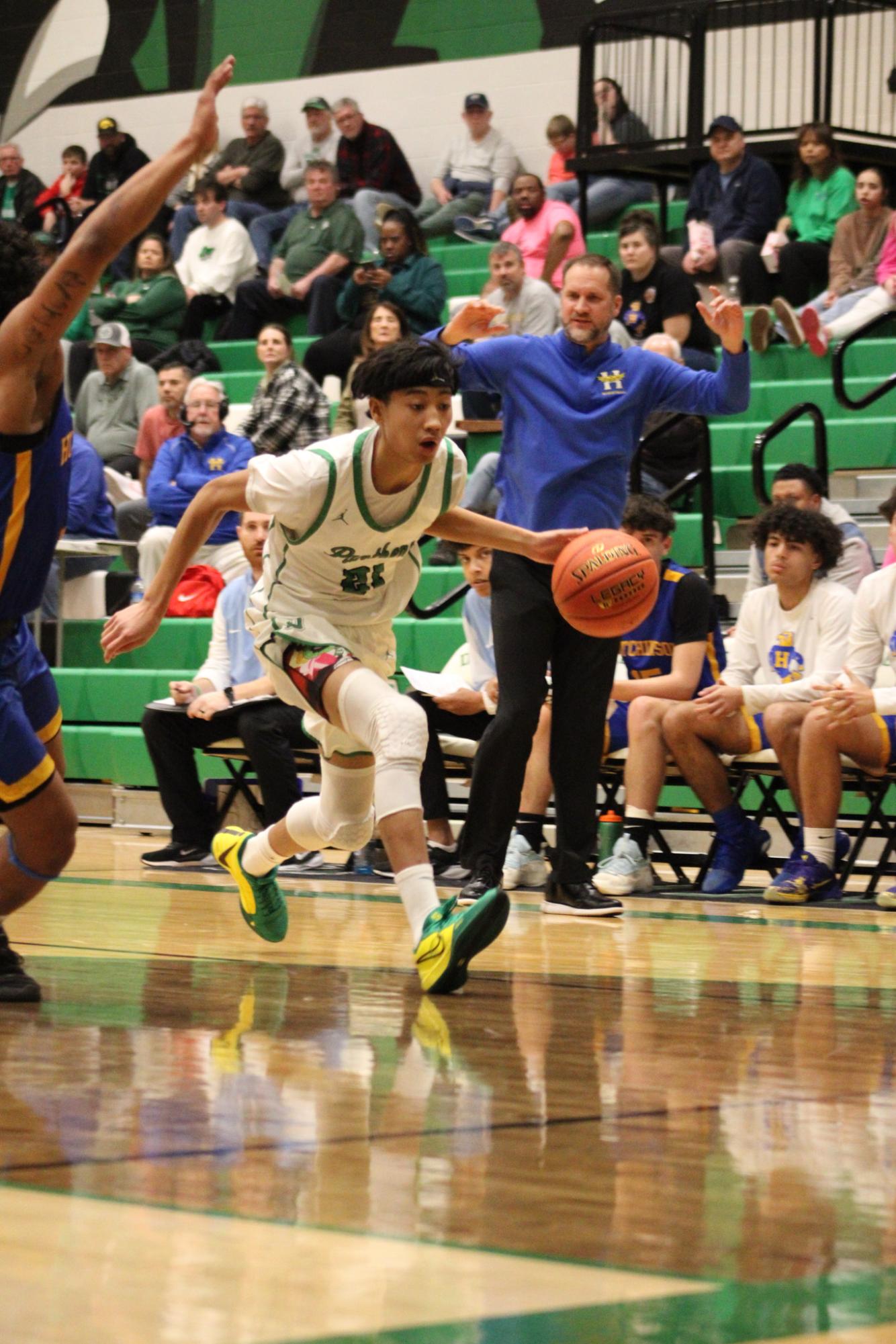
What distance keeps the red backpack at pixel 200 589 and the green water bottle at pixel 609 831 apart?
9.90 feet

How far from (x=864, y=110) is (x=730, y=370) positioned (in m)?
7.75

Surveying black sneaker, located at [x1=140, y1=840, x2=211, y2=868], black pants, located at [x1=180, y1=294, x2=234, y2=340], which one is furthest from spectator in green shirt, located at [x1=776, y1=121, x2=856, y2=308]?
black sneaker, located at [x1=140, y1=840, x2=211, y2=868]

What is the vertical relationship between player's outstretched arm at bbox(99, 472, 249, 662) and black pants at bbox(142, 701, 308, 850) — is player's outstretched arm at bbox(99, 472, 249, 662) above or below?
above

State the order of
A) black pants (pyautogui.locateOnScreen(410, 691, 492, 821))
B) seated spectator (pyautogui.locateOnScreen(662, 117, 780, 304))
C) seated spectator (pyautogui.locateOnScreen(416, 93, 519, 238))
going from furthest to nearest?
seated spectator (pyautogui.locateOnScreen(416, 93, 519, 238)) → seated spectator (pyautogui.locateOnScreen(662, 117, 780, 304)) → black pants (pyautogui.locateOnScreen(410, 691, 492, 821))

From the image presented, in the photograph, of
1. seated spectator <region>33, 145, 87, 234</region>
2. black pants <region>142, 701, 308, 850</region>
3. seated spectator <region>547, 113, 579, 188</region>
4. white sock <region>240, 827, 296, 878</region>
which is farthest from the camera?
seated spectator <region>33, 145, 87, 234</region>

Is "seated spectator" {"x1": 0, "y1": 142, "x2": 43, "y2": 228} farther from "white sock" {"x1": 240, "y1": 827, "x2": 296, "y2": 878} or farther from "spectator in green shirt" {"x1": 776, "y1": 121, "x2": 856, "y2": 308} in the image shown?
"white sock" {"x1": 240, "y1": 827, "x2": 296, "y2": 878}

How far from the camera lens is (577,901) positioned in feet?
18.8

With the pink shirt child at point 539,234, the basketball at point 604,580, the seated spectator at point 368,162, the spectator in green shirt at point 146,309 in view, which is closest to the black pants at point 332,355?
the pink shirt child at point 539,234

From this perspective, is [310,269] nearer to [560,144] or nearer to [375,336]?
[560,144]

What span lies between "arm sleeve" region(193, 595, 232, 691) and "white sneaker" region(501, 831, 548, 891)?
1.56 meters

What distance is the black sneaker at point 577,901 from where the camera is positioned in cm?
569

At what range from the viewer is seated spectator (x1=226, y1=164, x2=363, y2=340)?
12531 mm

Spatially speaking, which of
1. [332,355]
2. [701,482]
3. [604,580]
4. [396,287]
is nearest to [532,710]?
[604,580]

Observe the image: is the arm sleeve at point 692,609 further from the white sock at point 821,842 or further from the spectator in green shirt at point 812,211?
the spectator in green shirt at point 812,211
